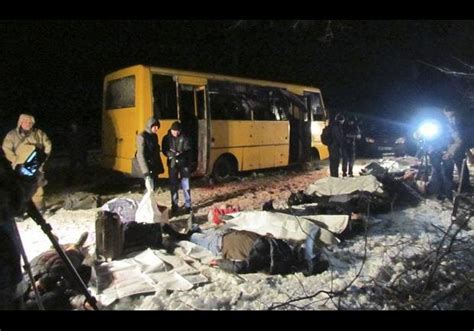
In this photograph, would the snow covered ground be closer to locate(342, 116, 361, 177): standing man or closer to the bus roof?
the bus roof

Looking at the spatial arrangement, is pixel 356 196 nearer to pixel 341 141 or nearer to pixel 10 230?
pixel 341 141

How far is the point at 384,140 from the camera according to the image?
46.7ft

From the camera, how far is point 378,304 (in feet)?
12.8

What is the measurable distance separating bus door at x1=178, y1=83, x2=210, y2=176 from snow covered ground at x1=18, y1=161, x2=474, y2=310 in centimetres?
310

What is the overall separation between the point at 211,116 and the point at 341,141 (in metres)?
3.25

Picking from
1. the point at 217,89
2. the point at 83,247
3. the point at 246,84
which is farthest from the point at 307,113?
the point at 83,247

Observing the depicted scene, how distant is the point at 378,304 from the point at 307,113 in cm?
888

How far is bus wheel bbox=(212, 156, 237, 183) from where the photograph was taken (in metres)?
9.54

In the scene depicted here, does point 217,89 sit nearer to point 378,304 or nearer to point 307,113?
point 307,113

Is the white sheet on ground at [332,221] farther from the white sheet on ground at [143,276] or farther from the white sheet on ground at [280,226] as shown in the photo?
the white sheet on ground at [143,276]

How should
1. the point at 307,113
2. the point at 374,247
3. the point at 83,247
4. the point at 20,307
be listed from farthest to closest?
the point at 307,113
the point at 374,247
the point at 83,247
the point at 20,307

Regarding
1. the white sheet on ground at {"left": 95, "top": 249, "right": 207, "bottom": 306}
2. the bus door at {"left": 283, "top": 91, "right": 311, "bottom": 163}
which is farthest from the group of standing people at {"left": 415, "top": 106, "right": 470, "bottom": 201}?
the white sheet on ground at {"left": 95, "top": 249, "right": 207, "bottom": 306}

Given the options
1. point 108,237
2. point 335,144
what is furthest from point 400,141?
point 108,237
